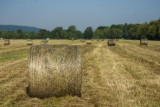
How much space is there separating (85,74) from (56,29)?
16928 cm

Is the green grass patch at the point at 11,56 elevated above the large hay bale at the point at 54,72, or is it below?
below

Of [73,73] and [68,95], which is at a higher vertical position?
[73,73]

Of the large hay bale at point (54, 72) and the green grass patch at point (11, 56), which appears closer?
the large hay bale at point (54, 72)

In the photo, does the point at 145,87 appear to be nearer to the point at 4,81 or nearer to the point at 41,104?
the point at 41,104

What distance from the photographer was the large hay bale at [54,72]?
10.4m

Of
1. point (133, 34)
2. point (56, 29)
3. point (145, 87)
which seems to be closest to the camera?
point (145, 87)

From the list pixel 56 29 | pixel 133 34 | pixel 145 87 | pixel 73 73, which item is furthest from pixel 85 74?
pixel 56 29

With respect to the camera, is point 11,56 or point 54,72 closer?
point 54,72

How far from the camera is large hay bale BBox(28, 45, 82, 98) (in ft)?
34.1

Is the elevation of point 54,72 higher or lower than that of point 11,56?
higher

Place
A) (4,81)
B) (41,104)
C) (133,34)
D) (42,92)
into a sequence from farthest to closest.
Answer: (133,34) < (4,81) < (42,92) < (41,104)

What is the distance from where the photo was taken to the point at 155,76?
49.3ft

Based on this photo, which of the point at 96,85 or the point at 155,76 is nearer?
the point at 96,85

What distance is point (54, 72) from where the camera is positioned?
10.5 metres
